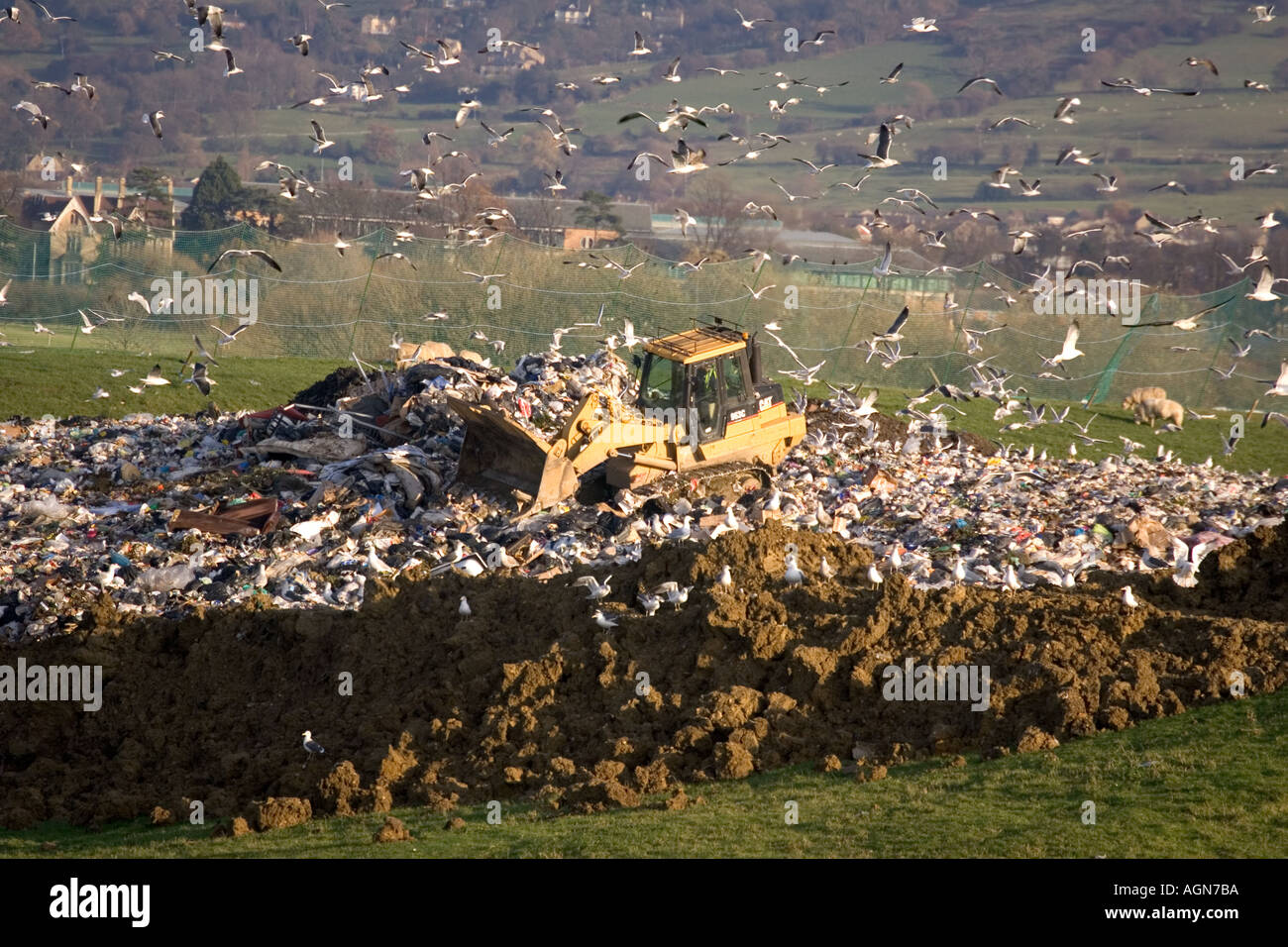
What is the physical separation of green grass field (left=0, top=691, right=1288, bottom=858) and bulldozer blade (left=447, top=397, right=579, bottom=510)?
6.48 metres

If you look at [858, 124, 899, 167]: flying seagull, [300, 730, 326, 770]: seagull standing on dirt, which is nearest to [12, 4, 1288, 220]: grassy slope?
[858, 124, 899, 167]: flying seagull

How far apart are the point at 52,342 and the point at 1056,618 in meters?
22.1

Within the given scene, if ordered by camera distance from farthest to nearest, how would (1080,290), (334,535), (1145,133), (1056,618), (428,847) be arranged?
(1145,133) → (1080,290) → (334,535) → (1056,618) → (428,847)

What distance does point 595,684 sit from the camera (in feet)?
29.4

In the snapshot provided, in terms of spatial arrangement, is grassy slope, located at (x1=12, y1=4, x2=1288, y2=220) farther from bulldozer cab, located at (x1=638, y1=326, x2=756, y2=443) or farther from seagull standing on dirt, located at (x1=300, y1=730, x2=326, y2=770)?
seagull standing on dirt, located at (x1=300, y1=730, x2=326, y2=770)

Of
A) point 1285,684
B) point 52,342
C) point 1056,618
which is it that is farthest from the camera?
point 52,342

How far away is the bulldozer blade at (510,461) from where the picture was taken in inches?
558

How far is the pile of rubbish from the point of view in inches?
482

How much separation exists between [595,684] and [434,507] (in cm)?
589

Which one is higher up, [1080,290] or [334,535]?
[1080,290]

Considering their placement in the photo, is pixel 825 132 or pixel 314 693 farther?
pixel 825 132

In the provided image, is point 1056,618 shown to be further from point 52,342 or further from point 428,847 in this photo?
point 52,342

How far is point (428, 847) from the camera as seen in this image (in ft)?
23.6
